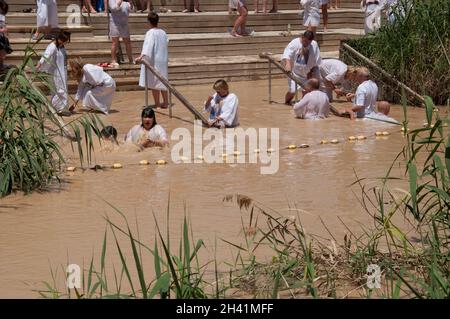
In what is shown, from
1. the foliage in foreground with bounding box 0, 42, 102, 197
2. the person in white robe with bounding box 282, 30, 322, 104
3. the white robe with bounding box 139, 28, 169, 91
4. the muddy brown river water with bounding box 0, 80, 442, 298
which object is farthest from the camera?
→ the person in white robe with bounding box 282, 30, 322, 104

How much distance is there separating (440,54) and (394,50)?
73cm

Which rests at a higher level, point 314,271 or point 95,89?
point 314,271

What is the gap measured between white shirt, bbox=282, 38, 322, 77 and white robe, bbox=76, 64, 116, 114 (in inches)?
110

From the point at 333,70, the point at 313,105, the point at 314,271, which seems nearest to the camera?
the point at 314,271

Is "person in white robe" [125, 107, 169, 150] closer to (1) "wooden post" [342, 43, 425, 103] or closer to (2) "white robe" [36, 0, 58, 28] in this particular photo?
(1) "wooden post" [342, 43, 425, 103]

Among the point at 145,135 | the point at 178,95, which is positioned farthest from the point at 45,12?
the point at 145,135

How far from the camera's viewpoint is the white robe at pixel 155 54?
1599 cm

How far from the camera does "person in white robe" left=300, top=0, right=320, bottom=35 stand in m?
20.3

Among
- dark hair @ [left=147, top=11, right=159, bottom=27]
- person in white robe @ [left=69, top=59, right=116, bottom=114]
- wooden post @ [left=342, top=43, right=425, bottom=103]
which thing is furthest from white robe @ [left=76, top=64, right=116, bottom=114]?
wooden post @ [left=342, top=43, right=425, bottom=103]

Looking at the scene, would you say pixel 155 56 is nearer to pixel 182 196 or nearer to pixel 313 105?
pixel 313 105

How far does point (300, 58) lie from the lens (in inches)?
658

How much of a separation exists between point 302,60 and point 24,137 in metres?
6.71

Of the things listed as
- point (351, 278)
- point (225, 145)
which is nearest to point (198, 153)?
point (225, 145)

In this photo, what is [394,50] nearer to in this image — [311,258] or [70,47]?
[70,47]
